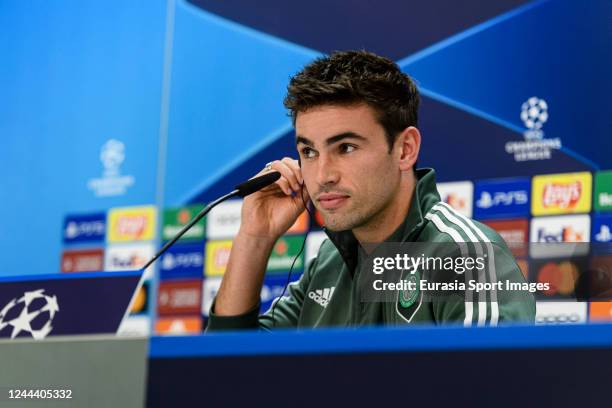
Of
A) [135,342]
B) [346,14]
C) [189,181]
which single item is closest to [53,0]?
[189,181]

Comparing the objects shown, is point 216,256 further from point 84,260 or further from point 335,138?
point 335,138

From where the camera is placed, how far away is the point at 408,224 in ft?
5.07

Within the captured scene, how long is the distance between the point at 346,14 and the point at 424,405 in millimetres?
2229

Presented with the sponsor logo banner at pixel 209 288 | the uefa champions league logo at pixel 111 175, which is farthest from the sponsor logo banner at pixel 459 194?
the uefa champions league logo at pixel 111 175

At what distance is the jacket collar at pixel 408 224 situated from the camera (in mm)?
1536

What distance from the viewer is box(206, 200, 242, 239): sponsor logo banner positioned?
2803mm

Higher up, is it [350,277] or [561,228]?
[561,228]

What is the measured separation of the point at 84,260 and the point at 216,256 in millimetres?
567

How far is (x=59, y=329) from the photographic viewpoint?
1064 millimetres

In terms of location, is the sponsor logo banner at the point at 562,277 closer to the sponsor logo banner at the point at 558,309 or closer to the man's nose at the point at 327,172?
the sponsor logo banner at the point at 558,309

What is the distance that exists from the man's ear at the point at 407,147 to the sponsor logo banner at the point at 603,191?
77 cm

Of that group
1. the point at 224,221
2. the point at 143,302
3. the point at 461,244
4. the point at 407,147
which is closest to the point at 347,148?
the point at 407,147

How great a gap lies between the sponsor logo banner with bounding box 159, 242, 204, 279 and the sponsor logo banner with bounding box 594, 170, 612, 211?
122 centimetres

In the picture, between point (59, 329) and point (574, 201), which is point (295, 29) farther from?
point (59, 329)
